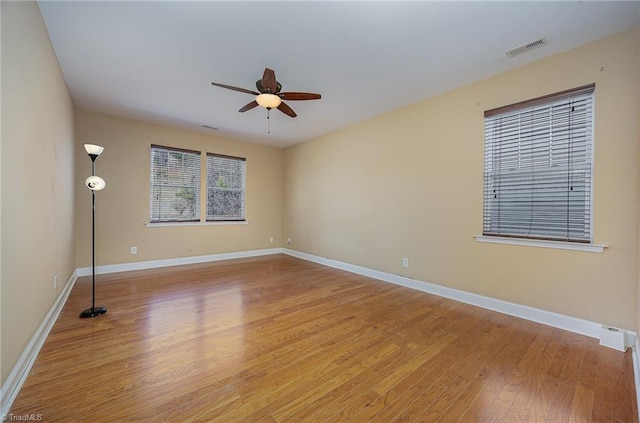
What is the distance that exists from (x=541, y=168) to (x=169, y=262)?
19.4 ft

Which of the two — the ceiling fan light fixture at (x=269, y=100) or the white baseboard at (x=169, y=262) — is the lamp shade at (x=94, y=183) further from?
the white baseboard at (x=169, y=262)

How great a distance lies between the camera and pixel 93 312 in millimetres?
2766

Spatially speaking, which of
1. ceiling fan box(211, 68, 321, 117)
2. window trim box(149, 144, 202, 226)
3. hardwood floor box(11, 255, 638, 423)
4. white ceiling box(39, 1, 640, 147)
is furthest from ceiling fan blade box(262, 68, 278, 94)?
window trim box(149, 144, 202, 226)

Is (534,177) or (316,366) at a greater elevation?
(534,177)

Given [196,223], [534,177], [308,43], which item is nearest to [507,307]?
[534,177]

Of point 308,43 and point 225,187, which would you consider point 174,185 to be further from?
point 308,43

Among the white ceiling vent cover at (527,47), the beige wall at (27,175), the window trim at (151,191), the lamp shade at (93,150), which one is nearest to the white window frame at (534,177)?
the white ceiling vent cover at (527,47)

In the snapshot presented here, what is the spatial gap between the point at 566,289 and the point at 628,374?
0.79 metres

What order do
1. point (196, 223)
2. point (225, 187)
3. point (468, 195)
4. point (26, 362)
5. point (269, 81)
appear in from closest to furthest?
point (26, 362)
point (269, 81)
point (468, 195)
point (196, 223)
point (225, 187)

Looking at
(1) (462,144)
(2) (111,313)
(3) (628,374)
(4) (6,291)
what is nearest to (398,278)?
(1) (462,144)

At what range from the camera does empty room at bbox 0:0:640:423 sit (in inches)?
64.9

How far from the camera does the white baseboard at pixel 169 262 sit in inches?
173

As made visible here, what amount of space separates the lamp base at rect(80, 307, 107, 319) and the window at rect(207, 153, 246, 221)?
288 centimetres

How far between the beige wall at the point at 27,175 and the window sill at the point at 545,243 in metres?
4.08
